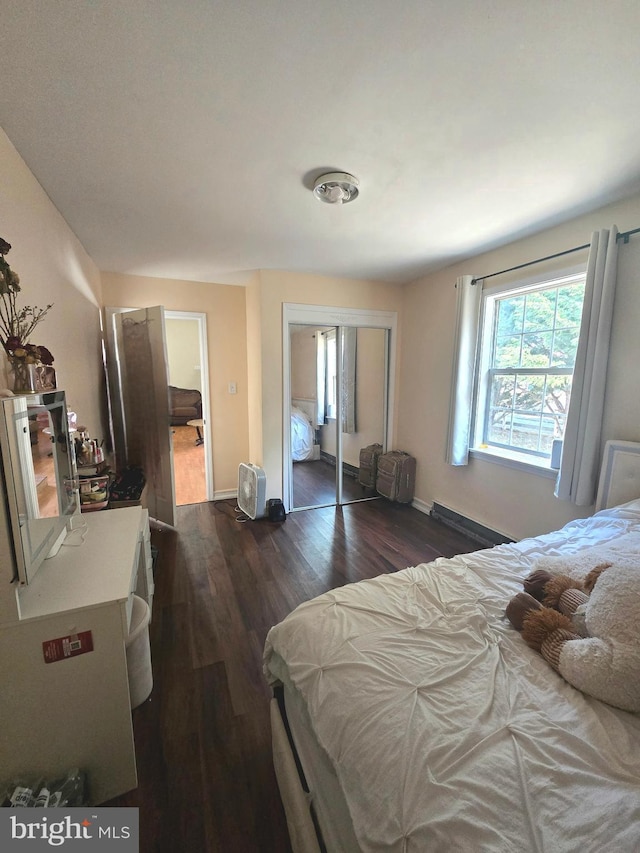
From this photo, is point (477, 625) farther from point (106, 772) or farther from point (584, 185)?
point (584, 185)

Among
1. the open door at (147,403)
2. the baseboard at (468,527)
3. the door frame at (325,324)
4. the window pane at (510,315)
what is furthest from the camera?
the door frame at (325,324)

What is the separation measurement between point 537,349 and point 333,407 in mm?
1971

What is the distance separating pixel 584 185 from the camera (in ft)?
6.02

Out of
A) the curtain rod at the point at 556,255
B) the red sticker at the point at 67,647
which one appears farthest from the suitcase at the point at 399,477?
the red sticker at the point at 67,647

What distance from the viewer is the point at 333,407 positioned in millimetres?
3775

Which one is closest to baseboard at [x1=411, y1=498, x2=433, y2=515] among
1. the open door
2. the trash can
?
the open door

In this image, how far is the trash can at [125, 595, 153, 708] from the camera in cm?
142

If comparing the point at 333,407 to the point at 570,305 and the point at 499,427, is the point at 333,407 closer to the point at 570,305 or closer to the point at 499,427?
the point at 499,427

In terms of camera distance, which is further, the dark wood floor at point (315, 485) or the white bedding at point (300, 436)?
the dark wood floor at point (315, 485)

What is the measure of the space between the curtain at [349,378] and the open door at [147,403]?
182cm

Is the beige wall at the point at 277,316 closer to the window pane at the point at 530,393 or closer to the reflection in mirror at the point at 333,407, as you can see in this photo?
the reflection in mirror at the point at 333,407

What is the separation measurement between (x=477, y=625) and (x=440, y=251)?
2.79 metres

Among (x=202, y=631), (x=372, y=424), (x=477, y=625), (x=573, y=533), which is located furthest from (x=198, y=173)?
(x=372, y=424)

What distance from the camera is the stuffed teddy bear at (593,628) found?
847 millimetres
